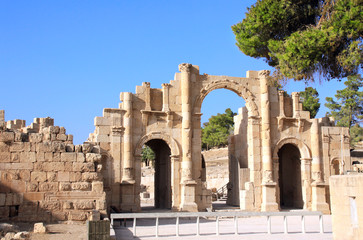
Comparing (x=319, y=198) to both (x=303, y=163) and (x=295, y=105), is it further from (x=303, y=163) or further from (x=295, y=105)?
(x=295, y=105)

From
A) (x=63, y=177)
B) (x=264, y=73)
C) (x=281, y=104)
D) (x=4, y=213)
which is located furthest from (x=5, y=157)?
(x=281, y=104)

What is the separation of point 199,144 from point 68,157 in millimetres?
8823

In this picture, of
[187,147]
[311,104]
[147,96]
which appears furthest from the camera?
[311,104]

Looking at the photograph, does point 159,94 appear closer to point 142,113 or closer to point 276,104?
point 142,113

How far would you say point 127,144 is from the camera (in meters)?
19.2

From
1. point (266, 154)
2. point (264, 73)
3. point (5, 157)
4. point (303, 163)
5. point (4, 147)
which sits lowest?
point (5, 157)

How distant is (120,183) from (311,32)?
11.6 m

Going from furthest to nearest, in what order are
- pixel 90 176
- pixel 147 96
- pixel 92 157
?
pixel 147 96 → pixel 92 157 → pixel 90 176

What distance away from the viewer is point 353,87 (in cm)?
5262

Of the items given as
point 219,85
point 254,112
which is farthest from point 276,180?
point 219,85

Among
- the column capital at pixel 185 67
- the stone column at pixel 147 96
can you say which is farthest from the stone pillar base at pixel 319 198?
the stone column at pixel 147 96

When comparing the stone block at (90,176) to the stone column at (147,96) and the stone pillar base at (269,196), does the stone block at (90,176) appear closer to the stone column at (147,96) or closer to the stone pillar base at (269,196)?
the stone column at (147,96)

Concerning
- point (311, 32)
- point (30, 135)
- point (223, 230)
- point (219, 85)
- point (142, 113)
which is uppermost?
point (311, 32)

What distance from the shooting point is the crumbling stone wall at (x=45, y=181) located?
1203cm
